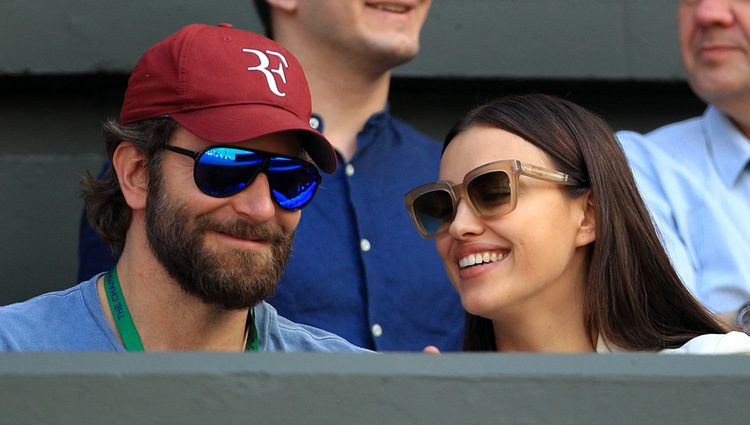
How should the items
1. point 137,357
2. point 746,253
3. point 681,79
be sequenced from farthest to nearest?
point 681,79 < point 746,253 < point 137,357

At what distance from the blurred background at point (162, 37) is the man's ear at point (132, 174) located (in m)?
1.20

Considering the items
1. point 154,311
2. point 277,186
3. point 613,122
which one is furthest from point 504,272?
point 613,122

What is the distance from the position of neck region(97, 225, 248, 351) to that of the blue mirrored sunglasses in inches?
8.7

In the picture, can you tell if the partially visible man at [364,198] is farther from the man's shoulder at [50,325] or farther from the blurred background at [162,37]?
the man's shoulder at [50,325]

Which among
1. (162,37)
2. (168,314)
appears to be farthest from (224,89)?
(162,37)

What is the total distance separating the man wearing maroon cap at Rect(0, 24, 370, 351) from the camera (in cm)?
253

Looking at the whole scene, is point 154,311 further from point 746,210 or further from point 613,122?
point 613,122

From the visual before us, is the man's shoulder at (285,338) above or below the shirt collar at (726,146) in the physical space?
below

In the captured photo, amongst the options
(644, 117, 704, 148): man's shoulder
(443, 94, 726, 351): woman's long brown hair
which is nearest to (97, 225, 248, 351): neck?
(443, 94, 726, 351): woman's long brown hair

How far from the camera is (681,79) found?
421 cm

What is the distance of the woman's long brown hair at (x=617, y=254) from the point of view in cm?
267

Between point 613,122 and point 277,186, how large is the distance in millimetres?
2032

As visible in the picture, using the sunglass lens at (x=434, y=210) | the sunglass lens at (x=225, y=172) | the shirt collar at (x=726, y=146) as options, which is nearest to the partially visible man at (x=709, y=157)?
the shirt collar at (x=726, y=146)

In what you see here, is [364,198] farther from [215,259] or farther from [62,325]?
[62,325]
